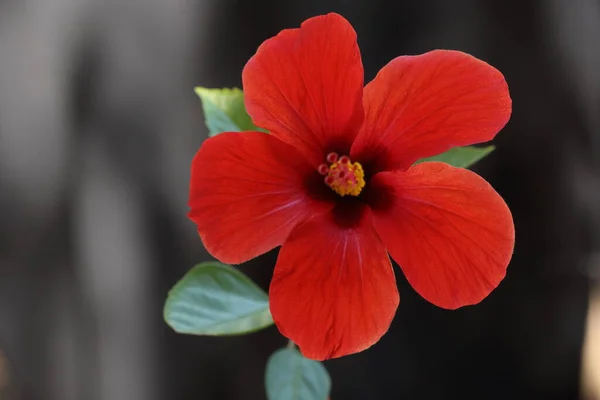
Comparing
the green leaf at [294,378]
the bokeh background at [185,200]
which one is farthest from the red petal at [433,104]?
the bokeh background at [185,200]

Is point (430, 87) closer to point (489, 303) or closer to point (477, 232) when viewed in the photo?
point (477, 232)

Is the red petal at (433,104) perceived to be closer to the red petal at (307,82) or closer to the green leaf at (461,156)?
the red petal at (307,82)

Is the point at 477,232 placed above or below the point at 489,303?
above

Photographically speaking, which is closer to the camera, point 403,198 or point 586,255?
point 403,198

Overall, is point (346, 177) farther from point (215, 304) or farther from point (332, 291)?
point (215, 304)

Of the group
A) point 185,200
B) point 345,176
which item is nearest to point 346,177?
point 345,176

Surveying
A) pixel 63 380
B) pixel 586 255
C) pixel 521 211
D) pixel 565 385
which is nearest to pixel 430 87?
pixel 521 211

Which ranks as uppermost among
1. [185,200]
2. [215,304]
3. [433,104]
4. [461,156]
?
[433,104]
